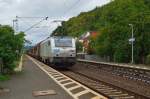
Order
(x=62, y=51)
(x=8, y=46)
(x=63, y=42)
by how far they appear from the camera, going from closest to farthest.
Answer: (x=8, y=46)
(x=62, y=51)
(x=63, y=42)

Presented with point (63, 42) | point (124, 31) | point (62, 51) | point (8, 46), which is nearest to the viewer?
point (8, 46)

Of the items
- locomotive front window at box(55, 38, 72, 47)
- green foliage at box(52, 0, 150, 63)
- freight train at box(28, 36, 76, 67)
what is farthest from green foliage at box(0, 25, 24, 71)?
green foliage at box(52, 0, 150, 63)

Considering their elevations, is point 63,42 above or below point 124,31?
below

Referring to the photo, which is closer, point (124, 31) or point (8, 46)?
point (8, 46)

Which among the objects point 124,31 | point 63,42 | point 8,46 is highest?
point 124,31

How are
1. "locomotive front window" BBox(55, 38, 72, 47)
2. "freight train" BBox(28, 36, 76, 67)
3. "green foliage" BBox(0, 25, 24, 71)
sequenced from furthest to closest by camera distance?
"locomotive front window" BBox(55, 38, 72, 47), "freight train" BBox(28, 36, 76, 67), "green foliage" BBox(0, 25, 24, 71)

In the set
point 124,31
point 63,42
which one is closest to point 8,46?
point 63,42

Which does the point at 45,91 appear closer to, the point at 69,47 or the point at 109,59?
the point at 69,47

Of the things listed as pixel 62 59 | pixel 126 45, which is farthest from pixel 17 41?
pixel 126 45

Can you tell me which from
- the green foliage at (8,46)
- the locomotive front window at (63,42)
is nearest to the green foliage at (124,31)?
the locomotive front window at (63,42)

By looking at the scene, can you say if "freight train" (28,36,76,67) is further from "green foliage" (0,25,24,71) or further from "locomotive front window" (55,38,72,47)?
"green foliage" (0,25,24,71)

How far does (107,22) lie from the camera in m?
87.7

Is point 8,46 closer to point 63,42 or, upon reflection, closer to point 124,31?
point 63,42

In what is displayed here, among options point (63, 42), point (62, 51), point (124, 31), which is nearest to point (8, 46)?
point (62, 51)
